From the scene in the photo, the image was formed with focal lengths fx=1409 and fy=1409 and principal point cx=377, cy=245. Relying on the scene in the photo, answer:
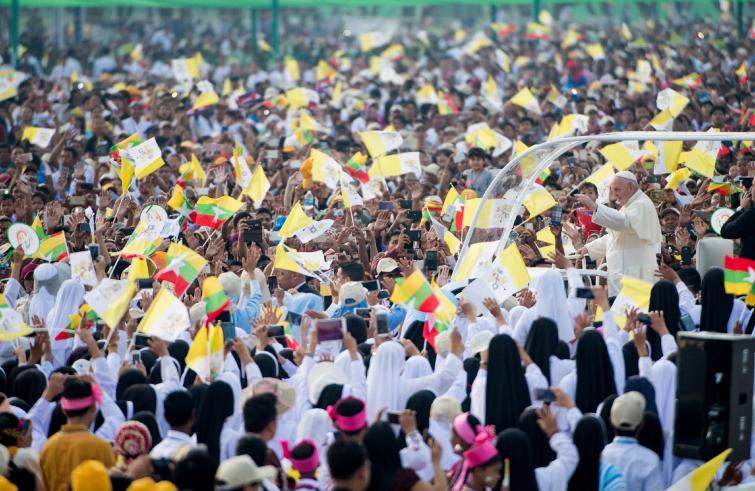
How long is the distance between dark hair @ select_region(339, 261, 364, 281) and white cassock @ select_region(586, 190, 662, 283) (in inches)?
72.5

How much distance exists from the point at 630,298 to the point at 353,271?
110 inches

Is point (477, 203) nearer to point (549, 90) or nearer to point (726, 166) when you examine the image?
point (726, 166)

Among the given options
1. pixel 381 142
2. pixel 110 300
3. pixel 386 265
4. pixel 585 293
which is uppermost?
pixel 585 293

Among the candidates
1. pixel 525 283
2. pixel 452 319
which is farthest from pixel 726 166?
pixel 452 319

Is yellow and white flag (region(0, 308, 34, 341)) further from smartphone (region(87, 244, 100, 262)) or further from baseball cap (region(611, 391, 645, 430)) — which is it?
baseball cap (region(611, 391, 645, 430))

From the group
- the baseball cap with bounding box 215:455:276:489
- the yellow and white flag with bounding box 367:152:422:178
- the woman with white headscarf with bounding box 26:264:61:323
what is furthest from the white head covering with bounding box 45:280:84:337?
the yellow and white flag with bounding box 367:152:422:178

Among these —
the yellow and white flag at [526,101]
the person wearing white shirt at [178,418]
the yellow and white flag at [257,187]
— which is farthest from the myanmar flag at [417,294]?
the yellow and white flag at [526,101]

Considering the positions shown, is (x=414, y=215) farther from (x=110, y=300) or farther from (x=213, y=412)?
(x=213, y=412)

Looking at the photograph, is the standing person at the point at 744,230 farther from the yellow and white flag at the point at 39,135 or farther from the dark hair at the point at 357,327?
the yellow and white flag at the point at 39,135

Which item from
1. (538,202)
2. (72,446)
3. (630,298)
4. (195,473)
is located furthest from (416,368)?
(538,202)

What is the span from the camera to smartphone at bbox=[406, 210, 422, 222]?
523 inches

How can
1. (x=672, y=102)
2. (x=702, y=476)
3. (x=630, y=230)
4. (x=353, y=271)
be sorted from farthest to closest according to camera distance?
(x=672, y=102) → (x=353, y=271) → (x=630, y=230) → (x=702, y=476)

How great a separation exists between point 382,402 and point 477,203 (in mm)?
4288

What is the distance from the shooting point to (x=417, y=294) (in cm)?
846
